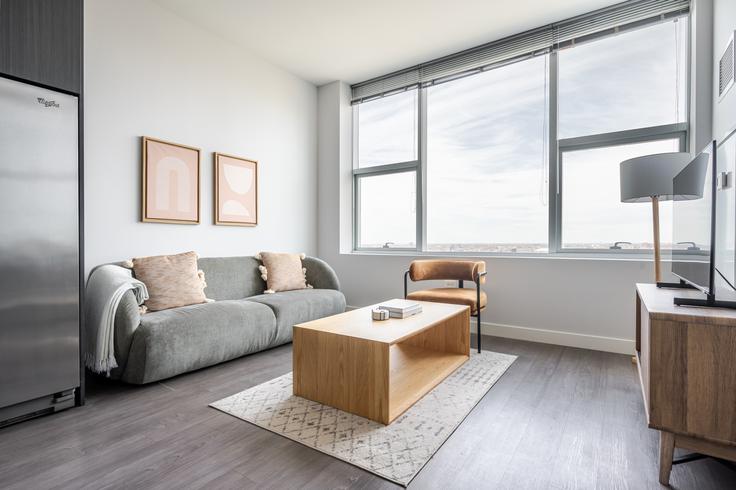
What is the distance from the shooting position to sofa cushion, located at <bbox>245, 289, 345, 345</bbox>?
3232mm

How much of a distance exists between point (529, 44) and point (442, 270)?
2353 mm

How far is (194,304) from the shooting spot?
116 inches

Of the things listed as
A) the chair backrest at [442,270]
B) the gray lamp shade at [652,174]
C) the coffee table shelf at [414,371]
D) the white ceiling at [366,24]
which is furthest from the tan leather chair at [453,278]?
the white ceiling at [366,24]

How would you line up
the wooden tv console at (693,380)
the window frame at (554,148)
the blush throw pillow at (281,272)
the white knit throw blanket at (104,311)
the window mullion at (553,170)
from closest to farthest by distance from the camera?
the wooden tv console at (693,380) < the white knit throw blanket at (104,311) < the window frame at (554,148) < the window mullion at (553,170) < the blush throw pillow at (281,272)

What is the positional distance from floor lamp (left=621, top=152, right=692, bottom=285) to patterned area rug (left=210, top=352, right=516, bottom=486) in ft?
5.11

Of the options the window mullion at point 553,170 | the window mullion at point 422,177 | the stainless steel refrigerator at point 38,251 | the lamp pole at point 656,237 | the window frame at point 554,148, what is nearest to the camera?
the stainless steel refrigerator at point 38,251

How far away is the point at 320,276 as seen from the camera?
4094 millimetres

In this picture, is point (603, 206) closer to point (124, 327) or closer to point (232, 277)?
point (232, 277)

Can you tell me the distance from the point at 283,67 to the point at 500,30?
7.97 feet

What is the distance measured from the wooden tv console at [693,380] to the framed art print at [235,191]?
11.5 ft

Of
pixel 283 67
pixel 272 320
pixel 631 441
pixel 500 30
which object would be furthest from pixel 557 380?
pixel 283 67

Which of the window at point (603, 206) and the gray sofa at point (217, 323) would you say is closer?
the gray sofa at point (217, 323)

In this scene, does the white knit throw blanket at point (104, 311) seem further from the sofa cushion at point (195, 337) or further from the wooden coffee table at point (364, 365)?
the wooden coffee table at point (364, 365)

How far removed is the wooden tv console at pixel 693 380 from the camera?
1349mm
